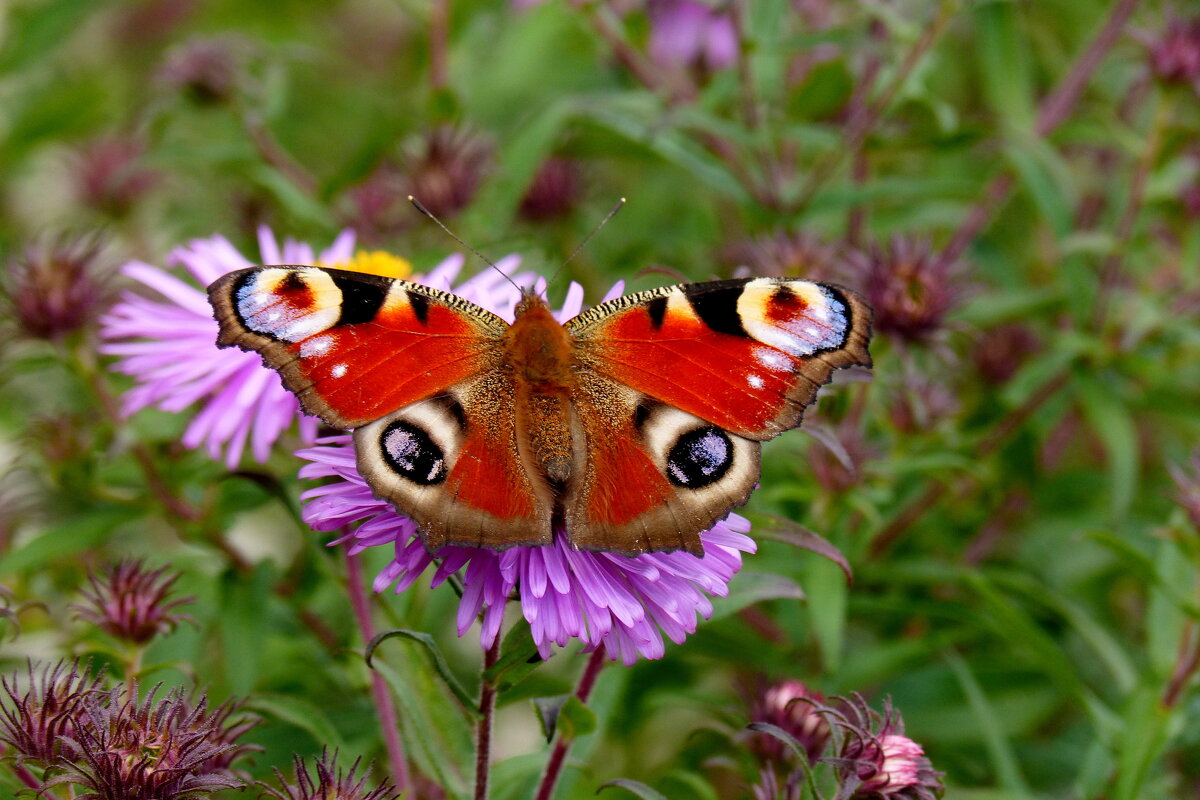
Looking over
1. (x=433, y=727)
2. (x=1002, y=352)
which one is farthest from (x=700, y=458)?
(x=1002, y=352)

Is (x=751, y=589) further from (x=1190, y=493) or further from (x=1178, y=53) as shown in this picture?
(x=1178, y=53)

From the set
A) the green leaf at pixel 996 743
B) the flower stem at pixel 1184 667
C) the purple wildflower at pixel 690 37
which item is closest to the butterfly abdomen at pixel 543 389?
the green leaf at pixel 996 743

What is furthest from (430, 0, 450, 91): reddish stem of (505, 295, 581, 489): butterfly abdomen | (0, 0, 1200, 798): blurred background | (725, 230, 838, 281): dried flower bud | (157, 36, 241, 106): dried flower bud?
(505, 295, 581, 489): butterfly abdomen

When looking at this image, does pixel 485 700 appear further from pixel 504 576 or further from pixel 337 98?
pixel 337 98

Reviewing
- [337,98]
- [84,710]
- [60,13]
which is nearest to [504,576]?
[84,710]

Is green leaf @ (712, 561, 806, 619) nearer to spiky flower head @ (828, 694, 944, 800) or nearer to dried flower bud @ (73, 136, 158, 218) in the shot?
spiky flower head @ (828, 694, 944, 800)

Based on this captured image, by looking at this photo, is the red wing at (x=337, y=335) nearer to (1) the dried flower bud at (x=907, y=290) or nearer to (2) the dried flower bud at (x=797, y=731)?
(2) the dried flower bud at (x=797, y=731)

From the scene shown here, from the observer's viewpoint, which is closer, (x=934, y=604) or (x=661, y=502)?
(x=661, y=502)
